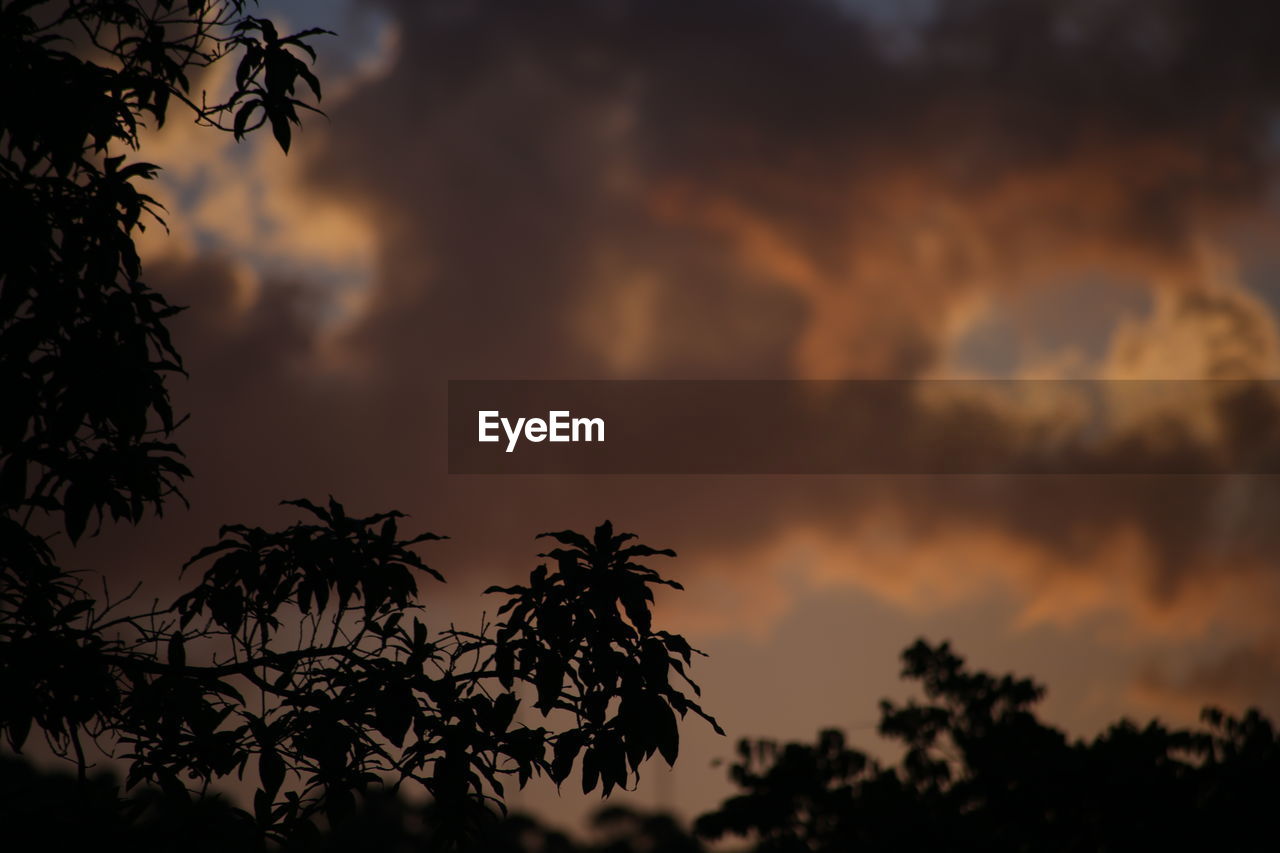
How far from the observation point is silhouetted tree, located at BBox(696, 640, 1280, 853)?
24.8 meters

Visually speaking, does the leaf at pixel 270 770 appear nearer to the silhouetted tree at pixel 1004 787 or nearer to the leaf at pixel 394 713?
the leaf at pixel 394 713

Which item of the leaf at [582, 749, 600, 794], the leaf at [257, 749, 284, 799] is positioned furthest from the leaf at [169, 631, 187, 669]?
the leaf at [582, 749, 600, 794]

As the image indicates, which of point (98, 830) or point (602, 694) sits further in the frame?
point (602, 694)

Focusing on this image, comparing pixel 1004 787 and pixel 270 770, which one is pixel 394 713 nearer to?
pixel 270 770

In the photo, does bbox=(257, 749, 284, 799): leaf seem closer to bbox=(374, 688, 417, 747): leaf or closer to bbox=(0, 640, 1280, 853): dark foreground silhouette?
bbox=(374, 688, 417, 747): leaf

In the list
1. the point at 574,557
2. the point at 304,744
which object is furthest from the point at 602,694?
the point at 304,744

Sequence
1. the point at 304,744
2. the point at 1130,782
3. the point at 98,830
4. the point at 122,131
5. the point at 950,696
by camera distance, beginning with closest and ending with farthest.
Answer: the point at 98,830 < the point at 304,744 < the point at 122,131 < the point at 1130,782 < the point at 950,696

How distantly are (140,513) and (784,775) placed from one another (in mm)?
26048

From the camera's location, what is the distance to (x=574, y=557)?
6941 mm

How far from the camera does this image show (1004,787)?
27.4 metres

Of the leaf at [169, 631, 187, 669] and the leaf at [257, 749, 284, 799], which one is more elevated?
the leaf at [169, 631, 187, 669]

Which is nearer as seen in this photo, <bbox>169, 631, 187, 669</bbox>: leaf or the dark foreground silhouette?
<bbox>169, 631, 187, 669</bbox>: leaf

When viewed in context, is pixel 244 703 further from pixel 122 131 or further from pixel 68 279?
pixel 122 131

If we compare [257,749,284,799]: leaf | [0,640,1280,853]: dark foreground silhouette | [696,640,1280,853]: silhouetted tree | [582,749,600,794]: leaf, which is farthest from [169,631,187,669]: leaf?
[696,640,1280,853]: silhouetted tree
